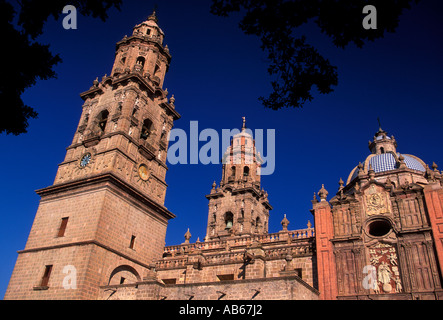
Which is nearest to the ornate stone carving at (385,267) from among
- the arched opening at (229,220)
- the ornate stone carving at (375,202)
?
the ornate stone carving at (375,202)

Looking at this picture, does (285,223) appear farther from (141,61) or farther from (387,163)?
(141,61)

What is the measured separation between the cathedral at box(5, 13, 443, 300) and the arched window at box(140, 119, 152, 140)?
13cm

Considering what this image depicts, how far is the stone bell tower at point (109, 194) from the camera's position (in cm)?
2584

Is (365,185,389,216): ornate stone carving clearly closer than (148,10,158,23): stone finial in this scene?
Yes

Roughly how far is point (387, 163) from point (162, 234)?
835 inches

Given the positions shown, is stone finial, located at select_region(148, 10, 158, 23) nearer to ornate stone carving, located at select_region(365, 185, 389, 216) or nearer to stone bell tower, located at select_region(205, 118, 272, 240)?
stone bell tower, located at select_region(205, 118, 272, 240)

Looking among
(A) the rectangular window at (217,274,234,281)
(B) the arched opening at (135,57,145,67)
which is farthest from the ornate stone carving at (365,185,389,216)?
(B) the arched opening at (135,57,145,67)

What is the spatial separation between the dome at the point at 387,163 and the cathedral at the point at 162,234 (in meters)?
0.11

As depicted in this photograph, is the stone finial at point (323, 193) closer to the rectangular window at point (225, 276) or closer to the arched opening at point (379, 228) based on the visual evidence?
the arched opening at point (379, 228)

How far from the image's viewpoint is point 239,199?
4384cm

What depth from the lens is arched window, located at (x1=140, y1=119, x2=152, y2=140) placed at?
35.2 metres

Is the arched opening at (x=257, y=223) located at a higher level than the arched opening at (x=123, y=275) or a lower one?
higher
